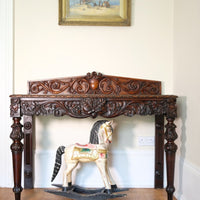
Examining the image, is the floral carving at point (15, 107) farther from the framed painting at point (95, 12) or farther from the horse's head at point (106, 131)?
the framed painting at point (95, 12)

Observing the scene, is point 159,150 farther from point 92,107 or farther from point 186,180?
point 92,107

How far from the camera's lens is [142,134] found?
224 cm

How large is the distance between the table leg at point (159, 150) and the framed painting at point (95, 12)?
2.94 feet

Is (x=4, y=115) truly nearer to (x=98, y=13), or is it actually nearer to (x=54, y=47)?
(x=54, y=47)

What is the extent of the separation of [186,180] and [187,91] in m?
0.66

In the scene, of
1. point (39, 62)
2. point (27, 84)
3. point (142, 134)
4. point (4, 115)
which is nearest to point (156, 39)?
point (142, 134)

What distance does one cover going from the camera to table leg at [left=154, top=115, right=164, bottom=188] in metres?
2.18

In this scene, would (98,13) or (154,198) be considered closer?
(154,198)

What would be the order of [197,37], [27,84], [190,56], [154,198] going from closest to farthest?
[197,37]
[190,56]
[154,198]
[27,84]

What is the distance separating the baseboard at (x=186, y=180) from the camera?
170 cm

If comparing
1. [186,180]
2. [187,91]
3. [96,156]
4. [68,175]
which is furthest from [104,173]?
[187,91]

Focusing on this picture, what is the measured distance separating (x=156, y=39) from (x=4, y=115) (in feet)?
4.86

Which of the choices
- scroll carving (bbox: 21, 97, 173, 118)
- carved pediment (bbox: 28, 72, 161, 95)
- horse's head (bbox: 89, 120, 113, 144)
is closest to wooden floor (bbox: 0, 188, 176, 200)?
horse's head (bbox: 89, 120, 113, 144)

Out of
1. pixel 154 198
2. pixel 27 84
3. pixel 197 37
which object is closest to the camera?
pixel 197 37
